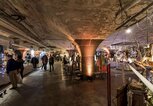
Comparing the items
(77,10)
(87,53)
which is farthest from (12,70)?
(77,10)

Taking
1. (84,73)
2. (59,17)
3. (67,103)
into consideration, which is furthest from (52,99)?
(84,73)

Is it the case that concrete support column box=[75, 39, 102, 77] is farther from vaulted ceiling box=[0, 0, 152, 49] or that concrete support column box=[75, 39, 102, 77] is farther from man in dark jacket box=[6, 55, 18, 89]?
man in dark jacket box=[6, 55, 18, 89]

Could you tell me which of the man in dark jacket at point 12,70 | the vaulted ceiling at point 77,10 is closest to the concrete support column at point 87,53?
the vaulted ceiling at point 77,10

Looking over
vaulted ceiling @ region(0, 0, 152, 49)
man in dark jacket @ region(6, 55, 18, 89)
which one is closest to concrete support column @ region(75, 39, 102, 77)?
vaulted ceiling @ region(0, 0, 152, 49)

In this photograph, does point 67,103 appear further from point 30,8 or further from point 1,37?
point 1,37

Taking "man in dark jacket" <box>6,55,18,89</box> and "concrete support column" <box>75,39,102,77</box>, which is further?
"concrete support column" <box>75,39,102,77</box>

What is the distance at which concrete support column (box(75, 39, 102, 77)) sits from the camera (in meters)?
12.3

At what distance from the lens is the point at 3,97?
8.12 m

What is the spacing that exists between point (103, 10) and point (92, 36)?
16.5 feet

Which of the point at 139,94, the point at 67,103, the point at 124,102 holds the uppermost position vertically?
the point at 139,94

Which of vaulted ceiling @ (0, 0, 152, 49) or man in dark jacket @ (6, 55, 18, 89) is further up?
vaulted ceiling @ (0, 0, 152, 49)

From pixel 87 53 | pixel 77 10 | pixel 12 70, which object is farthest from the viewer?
pixel 87 53

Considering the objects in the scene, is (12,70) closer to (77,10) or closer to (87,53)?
(87,53)

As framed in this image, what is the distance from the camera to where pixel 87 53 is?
12461mm
